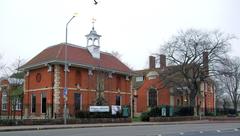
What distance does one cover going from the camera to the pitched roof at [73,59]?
50.3m

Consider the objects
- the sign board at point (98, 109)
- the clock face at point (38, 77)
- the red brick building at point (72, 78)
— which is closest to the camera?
the sign board at point (98, 109)

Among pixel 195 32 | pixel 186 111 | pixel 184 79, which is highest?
pixel 195 32

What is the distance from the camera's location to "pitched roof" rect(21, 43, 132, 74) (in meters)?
50.3

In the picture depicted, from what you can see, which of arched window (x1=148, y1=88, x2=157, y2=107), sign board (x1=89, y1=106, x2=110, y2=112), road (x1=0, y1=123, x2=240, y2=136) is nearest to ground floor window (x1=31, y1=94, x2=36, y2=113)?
sign board (x1=89, y1=106, x2=110, y2=112)

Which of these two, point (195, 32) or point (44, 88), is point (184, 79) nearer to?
point (195, 32)

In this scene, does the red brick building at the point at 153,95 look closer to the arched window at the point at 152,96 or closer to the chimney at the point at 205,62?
the arched window at the point at 152,96

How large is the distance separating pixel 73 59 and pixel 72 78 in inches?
99.0

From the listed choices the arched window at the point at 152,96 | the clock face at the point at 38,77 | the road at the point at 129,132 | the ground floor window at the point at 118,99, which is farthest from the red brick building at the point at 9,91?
the arched window at the point at 152,96

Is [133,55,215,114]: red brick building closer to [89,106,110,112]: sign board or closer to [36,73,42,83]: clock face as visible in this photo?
[36,73,42,83]: clock face

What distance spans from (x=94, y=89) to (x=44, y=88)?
701 cm

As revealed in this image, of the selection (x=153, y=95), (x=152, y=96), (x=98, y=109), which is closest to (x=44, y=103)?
(x=98, y=109)

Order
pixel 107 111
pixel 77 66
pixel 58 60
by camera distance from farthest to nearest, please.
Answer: pixel 77 66, pixel 58 60, pixel 107 111

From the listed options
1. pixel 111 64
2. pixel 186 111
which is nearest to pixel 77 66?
pixel 111 64

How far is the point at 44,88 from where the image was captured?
2019 inches
